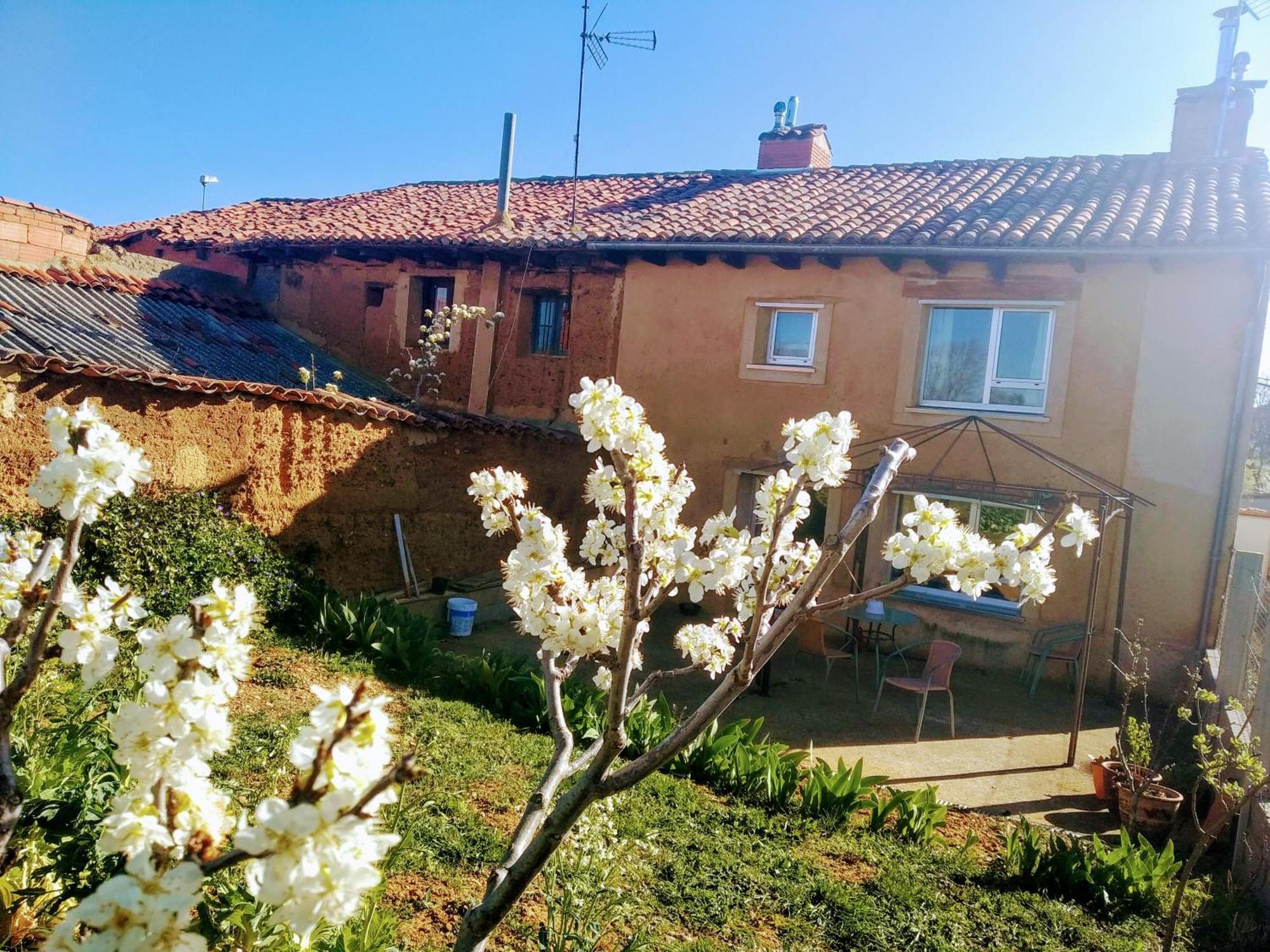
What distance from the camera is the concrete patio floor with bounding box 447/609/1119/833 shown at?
20.6ft

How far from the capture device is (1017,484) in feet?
31.4

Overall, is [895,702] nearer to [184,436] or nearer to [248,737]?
[248,737]

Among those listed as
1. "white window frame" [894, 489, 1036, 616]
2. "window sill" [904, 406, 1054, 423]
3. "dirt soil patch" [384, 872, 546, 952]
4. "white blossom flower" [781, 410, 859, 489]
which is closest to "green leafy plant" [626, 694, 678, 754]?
"dirt soil patch" [384, 872, 546, 952]

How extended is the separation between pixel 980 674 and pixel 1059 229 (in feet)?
15.9

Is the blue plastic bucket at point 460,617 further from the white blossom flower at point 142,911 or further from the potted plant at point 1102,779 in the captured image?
the white blossom flower at point 142,911

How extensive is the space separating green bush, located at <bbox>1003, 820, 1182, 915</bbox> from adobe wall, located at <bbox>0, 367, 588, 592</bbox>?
Result: 670 centimetres

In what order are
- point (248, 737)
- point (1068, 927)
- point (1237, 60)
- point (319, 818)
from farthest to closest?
1. point (1237, 60)
2. point (248, 737)
3. point (1068, 927)
4. point (319, 818)

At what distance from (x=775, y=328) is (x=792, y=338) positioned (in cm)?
27

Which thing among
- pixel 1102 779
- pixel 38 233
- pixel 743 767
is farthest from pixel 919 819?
pixel 38 233

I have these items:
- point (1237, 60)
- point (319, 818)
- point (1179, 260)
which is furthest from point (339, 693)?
point (1237, 60)

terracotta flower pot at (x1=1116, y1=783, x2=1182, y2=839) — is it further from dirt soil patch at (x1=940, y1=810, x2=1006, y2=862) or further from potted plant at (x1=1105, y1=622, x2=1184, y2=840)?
dirt soil patch at (x1=940, y1=810, x2=1006, y2=862)

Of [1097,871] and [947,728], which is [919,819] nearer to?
[1097,871]

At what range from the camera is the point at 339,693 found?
1488 mm

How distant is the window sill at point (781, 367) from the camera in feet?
35.2
